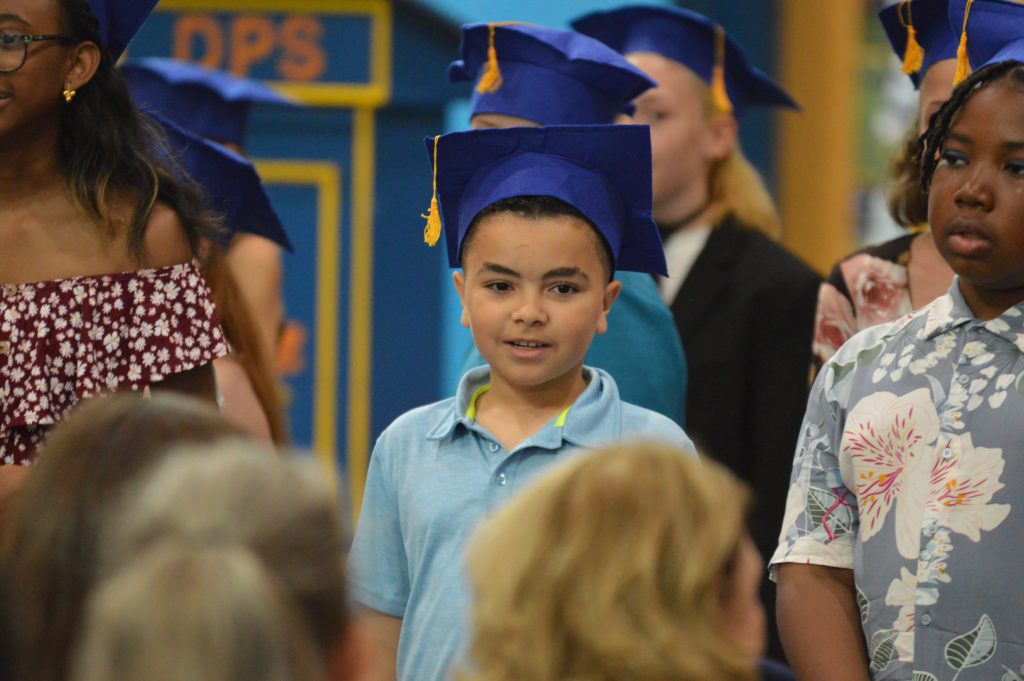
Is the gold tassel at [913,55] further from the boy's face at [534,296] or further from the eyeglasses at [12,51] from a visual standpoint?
the eyeglasses at [12,51]

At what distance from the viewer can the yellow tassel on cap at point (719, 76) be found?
12.6 feet

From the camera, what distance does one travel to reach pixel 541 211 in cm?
256

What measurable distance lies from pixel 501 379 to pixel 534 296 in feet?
0.48

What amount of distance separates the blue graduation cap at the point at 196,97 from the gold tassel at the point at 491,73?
1.28 metres

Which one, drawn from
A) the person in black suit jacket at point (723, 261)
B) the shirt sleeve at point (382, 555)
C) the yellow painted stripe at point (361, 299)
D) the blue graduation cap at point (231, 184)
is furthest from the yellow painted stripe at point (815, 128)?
the shirt sleeve at point (382, 555)

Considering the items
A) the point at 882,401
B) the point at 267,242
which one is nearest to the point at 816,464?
the point at 882,401

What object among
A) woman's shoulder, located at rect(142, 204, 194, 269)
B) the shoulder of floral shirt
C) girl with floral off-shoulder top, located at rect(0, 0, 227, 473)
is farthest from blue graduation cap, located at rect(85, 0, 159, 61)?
the shoulder of floral shirt

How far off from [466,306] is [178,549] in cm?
124

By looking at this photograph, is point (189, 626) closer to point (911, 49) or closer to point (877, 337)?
point (877, 337)

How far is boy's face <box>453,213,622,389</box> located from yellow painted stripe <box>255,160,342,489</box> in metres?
3.60

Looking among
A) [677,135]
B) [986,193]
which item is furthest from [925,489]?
[677,135]

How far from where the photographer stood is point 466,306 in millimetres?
2590

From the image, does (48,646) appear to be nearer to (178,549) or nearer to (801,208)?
(178,549)

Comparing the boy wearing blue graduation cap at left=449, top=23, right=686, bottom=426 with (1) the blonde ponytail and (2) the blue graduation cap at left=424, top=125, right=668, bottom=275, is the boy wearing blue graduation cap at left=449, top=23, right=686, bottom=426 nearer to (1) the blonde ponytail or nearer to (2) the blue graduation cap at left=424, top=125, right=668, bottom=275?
(2) the blue graduation cap at left=424, top=125, right=668, bottom=275
